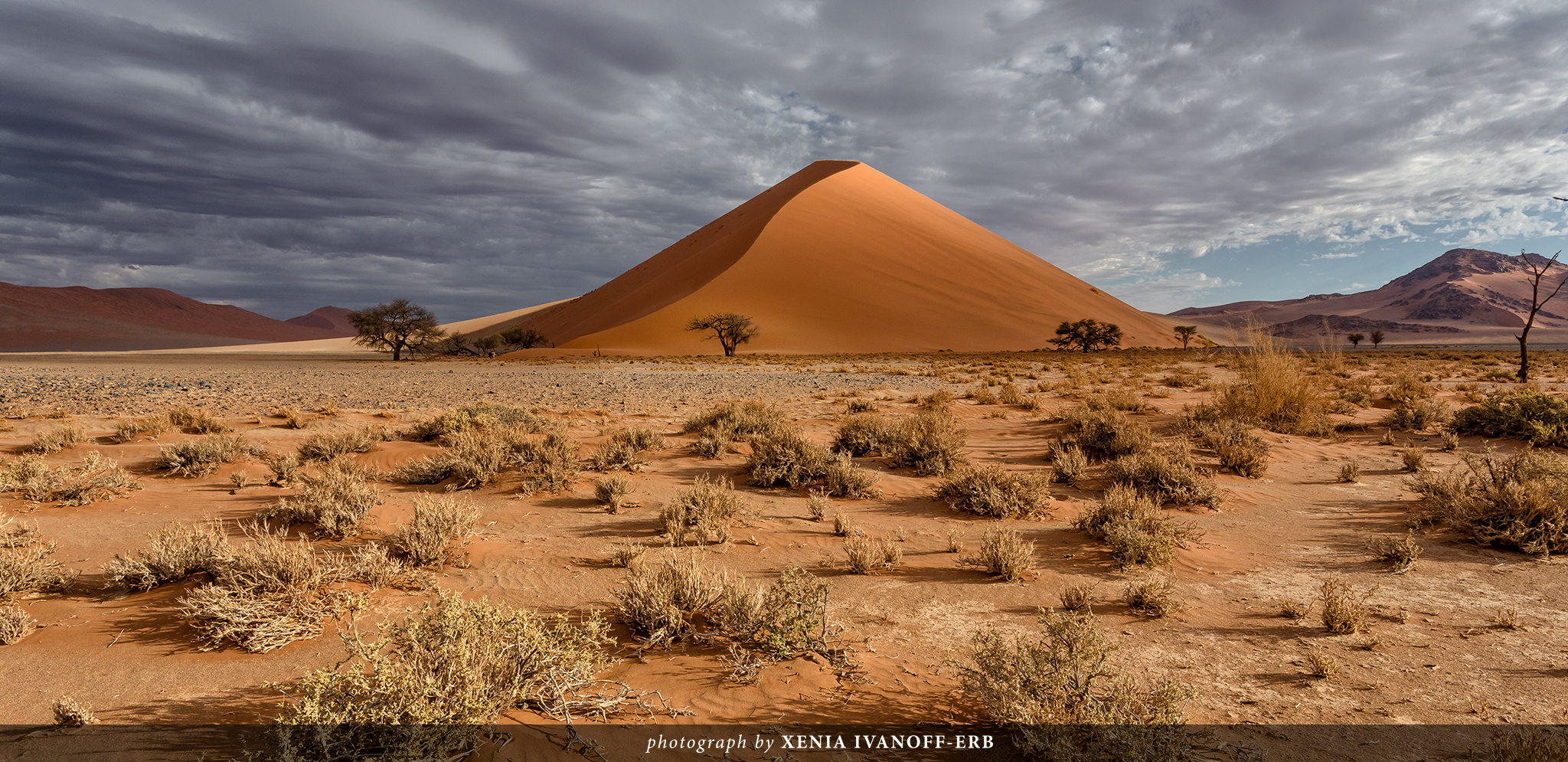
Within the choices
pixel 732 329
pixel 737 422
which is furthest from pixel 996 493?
pixel 732 329

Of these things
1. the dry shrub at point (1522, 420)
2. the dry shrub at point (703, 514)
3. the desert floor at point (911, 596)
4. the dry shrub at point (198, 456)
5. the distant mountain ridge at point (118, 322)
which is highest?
the distant mountain ridge at point (118, 322)

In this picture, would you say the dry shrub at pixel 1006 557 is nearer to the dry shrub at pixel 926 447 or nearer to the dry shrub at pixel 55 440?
the dry shrub at pixel 926 447

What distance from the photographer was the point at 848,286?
205 feet

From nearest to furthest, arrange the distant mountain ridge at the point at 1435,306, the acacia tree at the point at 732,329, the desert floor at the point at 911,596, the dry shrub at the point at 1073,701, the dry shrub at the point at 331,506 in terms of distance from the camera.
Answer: the dry shrub at the point at 1073,701, the desert floor at the point at 911,596, the dry shrub at the point at 331,506, the acacia tree at the point at 732,329, the distant mountain ridge at the point at 1435,306

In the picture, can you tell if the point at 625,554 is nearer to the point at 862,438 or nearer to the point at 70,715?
the point at 70,715

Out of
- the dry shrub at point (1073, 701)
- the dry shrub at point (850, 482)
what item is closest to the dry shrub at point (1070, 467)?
the dry shrub at point (850, 482)

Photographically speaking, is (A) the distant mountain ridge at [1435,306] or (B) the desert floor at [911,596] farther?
(A) the distant mountain ridge at [1435,306]

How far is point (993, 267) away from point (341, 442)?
7086 cm

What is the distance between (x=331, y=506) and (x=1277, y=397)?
43.2 feet

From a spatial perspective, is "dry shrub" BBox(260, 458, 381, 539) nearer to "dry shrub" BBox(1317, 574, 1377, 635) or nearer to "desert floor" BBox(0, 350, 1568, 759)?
"desert floor" BBox(0, 350, 1568, 759)

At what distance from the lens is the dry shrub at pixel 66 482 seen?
20.1 ft

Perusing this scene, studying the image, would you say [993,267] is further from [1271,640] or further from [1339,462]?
[1271,640]

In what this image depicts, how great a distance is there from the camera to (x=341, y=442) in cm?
830

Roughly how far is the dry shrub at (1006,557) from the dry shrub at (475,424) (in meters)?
6.48
